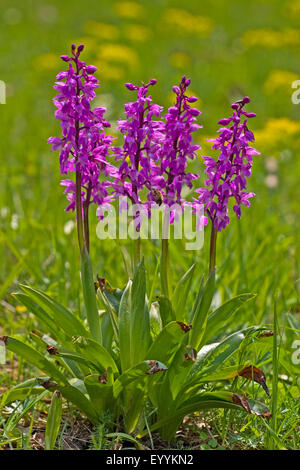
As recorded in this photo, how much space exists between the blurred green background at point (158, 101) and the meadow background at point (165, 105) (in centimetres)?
1

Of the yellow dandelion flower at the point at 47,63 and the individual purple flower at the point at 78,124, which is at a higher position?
the yellow dandelion flower at the point at 47,63

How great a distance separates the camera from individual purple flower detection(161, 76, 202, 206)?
6.51 feet

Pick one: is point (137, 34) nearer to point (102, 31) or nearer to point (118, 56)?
point (102, 31)

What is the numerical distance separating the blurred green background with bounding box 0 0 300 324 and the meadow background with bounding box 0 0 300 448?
0.01 m

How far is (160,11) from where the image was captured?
1116 centimetres

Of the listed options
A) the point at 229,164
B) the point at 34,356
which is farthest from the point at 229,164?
the point at 34,356

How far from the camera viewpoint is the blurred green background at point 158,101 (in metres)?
3.40

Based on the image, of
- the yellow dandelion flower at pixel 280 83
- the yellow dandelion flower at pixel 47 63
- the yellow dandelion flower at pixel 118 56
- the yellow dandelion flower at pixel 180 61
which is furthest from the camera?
the yellow dandelion flower at pixel 180 61

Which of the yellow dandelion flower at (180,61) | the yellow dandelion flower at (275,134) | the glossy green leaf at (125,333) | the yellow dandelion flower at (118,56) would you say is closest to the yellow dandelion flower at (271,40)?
the yellow dandelion flower at (180,61)

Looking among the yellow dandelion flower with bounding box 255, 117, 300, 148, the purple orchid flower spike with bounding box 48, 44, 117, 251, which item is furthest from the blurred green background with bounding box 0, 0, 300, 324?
the purple orchid flower spike with bounding box 48, 44, 117, 251

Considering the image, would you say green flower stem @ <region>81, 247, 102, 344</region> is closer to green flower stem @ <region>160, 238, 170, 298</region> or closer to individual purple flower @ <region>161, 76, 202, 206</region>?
green flower stem @ <region>160, 238, 170, 298</region>

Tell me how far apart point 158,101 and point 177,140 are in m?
4.61

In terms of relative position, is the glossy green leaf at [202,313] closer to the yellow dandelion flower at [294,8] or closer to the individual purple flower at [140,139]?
the individual purple flower at [140,139]
